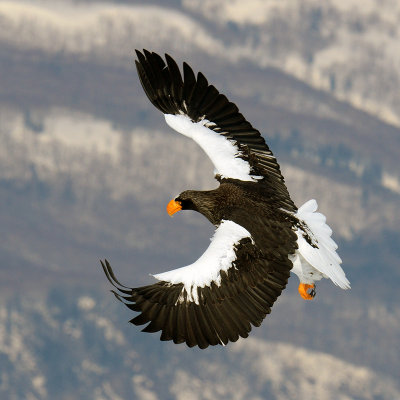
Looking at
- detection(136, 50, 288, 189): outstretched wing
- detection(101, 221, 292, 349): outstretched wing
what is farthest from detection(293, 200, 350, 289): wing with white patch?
detection(136, 50, 288, 189): outstretched wing

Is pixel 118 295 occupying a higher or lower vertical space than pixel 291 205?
lower

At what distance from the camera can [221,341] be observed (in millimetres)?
19266

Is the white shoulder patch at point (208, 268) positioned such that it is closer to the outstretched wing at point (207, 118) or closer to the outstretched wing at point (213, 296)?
the outstretched wing at point (213, 296)

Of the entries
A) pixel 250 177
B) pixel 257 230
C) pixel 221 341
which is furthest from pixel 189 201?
pixel 221 341

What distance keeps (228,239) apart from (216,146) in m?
5.45

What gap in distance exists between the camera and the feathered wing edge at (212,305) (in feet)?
63.9

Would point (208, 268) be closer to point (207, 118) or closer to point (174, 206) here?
point (174, 206)

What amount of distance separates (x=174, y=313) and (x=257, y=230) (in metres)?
Result: 2.92

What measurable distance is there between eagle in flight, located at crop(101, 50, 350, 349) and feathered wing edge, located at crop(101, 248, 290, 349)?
0.02 metres

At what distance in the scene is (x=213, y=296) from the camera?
19719mm

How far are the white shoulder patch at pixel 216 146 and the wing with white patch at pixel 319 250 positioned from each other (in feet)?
7.88

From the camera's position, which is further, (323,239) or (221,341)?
(323,239)

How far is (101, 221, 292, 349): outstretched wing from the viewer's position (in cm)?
1952

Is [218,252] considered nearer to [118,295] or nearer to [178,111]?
[118,295]
